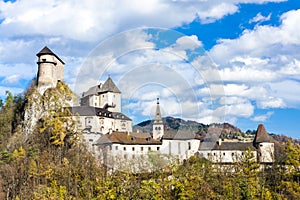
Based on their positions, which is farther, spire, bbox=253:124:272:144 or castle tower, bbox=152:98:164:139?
castle tower, bbox=152:98:164:139

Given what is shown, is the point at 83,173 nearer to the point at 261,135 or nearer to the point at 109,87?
the point at 261,135

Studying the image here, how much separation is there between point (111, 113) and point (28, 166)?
21345mm

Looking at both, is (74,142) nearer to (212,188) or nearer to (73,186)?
(73,186)

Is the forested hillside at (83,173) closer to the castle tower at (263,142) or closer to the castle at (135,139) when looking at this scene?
the castle at (135,139)

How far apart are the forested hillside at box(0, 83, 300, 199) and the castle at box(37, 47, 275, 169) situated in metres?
2.59

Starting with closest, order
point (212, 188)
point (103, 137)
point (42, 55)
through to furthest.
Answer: point (212, 188) < point (103, 137) < point (42, 55)

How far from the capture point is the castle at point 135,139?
2110 inches

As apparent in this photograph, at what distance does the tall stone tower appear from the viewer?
57500 millimetres

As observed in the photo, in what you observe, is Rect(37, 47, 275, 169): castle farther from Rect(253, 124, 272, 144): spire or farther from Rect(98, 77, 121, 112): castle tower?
Rect(98, 77, 121, 112): castle tower

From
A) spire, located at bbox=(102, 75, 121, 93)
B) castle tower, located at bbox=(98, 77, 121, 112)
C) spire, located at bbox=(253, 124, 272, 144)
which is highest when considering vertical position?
spire, located at bbox=(102, 75, 121, 93)

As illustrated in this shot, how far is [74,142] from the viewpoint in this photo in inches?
A: 1994

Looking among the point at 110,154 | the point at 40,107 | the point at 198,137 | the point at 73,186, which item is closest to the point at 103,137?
the point at 110,154

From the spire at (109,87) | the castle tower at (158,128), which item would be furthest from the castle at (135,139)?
the spire at (109,87)

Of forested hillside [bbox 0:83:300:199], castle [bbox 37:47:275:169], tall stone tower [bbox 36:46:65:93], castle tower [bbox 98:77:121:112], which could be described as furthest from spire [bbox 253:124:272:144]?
tall stone tower [bbox 36:46:65:93]
